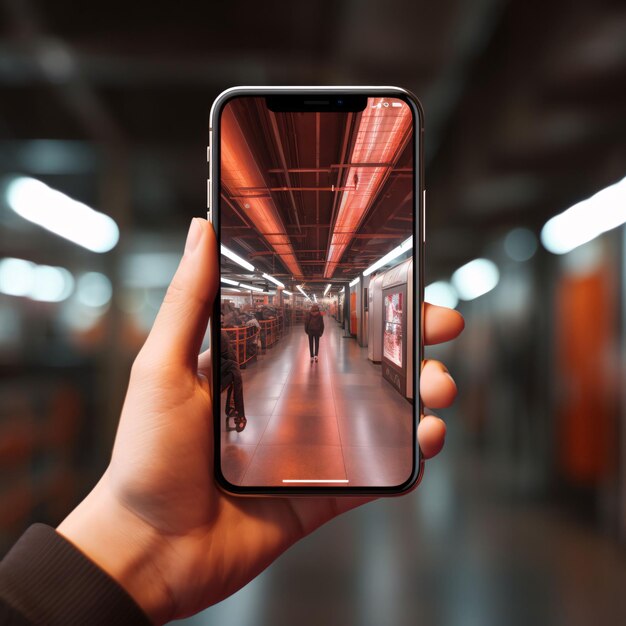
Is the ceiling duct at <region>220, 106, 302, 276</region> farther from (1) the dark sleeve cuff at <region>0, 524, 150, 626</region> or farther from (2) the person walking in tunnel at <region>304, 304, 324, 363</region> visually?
(1) the dark sleeve cuff at <region>0, 524, 150, 626</region>

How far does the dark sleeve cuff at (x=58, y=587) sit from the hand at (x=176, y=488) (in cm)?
2

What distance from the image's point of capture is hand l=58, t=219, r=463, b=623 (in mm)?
298

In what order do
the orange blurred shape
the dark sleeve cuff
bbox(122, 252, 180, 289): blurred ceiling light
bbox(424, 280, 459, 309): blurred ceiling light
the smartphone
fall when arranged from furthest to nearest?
bbox(424, 280, 459, 309): blurred ceiling light
bbox(122, 252, 180, 289): blurred ceiling light
the orange blurred shape
the smartphone
the dark sleeve cuff

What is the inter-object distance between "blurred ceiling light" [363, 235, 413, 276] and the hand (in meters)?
0.15

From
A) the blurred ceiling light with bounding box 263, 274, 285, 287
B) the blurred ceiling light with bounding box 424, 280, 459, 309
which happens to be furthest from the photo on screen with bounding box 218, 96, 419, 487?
the blurred ceiling light with bounding box 424, 280, 459, 309

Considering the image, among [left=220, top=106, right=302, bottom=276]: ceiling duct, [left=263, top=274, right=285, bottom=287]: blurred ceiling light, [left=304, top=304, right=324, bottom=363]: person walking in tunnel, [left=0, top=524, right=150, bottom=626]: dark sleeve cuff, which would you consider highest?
[left=220, top=106, right=302, bottom=276]: ceiling duct

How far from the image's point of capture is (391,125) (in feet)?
1.22

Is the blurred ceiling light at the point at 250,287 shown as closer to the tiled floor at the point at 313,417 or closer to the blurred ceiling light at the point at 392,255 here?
the tiled floor at the point at 313,417

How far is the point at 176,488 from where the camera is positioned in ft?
1.03

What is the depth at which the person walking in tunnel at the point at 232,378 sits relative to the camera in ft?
1.18

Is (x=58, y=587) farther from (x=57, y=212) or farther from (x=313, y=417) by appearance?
(x=57, y=212)

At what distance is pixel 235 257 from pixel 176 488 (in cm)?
25

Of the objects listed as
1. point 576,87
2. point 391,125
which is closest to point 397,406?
point 391,125

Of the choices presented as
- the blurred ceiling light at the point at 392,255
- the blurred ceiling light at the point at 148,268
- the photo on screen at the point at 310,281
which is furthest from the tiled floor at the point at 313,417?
the blurred ceiling light at the point at 148,268
